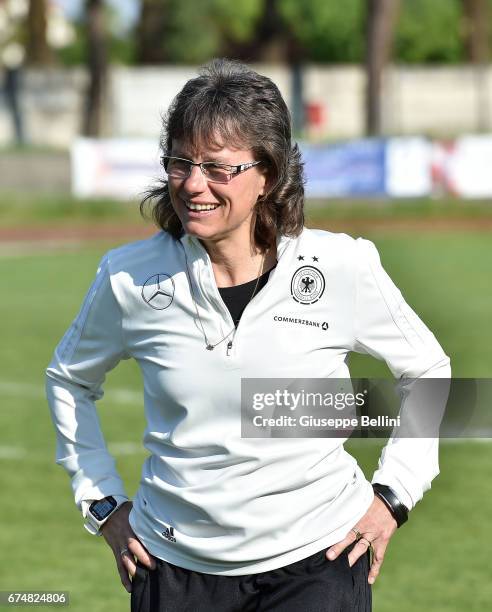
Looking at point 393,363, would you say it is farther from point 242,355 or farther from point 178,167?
point 178,167

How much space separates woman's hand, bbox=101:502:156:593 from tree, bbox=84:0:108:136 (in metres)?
44.6

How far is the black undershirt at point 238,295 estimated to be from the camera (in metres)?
3.21

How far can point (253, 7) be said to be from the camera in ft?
290

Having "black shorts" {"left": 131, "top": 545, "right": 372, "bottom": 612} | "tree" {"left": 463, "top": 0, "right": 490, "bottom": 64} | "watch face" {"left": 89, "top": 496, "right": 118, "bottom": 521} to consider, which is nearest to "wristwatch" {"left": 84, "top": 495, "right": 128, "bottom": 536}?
"watch face" {"left": 89, "top": 496, "right": 118, "bottom": 521}

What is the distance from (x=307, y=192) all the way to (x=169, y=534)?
2251mm

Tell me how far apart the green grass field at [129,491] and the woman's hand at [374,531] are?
2.92 m

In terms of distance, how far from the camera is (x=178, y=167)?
126 inches

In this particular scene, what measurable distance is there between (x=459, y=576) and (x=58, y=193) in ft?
85.1

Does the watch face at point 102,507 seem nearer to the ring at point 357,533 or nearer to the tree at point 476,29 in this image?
the ring at point 357,533

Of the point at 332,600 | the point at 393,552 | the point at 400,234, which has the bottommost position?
the point at 400,234

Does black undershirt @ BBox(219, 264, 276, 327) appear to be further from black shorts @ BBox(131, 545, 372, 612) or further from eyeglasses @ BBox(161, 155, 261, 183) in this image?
black shorts @ BBox(131, 545, 372, 612)

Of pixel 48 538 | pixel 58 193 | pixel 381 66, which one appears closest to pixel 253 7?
pixel 381 66

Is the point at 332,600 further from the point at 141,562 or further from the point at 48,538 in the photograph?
the point at 48,538

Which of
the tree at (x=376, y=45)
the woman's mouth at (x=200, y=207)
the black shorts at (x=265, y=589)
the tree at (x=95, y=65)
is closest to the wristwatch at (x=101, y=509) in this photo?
the black shorts at (x=265, y=589)
